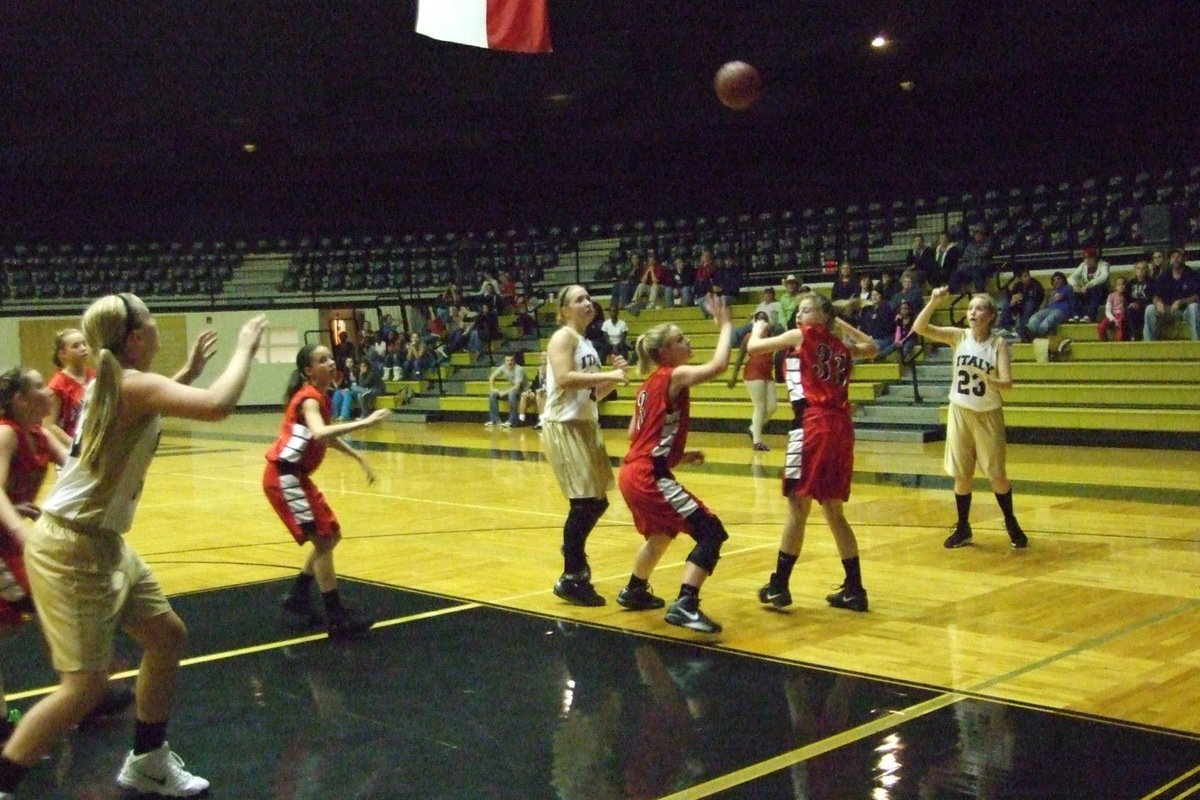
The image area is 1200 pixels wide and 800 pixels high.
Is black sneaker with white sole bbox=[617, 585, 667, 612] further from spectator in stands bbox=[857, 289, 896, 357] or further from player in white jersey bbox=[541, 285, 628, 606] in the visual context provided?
spectator in stands bbox=[857, 289, 896, 357]

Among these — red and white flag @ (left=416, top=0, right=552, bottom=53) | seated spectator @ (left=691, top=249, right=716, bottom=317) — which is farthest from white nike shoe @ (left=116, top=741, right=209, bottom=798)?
seated spectator @ (left=691, top=249, right=716, bottom=317)

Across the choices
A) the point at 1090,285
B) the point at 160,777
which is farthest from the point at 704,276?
the point at 160,777

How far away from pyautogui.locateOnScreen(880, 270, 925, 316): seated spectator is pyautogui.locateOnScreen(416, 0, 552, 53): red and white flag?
5874mm

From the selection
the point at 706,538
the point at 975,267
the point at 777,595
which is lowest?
the point at 777,595

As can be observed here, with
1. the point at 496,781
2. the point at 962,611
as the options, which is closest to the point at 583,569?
the point at 962,611

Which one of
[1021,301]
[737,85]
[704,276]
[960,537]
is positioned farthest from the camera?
[704,276]

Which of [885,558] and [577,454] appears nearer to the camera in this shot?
[577,454]

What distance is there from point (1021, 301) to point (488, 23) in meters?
7.75

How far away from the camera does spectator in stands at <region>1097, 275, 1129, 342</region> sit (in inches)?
590

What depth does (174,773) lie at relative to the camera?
12.6ft

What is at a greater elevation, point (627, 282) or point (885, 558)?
point (627, 282)

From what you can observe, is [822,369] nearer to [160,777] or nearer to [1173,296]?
[160,777]

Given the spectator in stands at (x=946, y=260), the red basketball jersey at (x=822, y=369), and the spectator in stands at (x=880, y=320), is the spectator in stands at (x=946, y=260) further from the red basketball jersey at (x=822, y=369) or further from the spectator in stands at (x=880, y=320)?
the red basketball jersey at (x=822, y=369)

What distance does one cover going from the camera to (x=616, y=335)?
18.9m
